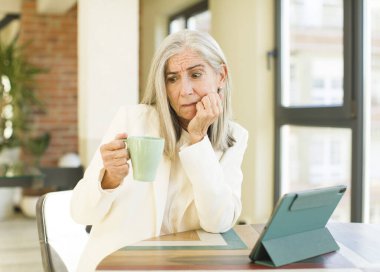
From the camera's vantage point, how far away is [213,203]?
1.52 m

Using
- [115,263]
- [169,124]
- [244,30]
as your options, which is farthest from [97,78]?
[115,263]

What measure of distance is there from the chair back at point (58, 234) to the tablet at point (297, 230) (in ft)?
1.87

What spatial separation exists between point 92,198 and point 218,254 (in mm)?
400

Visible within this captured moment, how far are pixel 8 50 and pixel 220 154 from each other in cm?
500

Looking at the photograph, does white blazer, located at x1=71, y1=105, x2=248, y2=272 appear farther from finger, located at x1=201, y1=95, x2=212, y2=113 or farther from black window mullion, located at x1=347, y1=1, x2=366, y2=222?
black window mullion, located at x1=347, y1=1, x2=366, y2=222

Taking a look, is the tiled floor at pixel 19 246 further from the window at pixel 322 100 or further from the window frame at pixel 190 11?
→ the window frame at pixel 190 11

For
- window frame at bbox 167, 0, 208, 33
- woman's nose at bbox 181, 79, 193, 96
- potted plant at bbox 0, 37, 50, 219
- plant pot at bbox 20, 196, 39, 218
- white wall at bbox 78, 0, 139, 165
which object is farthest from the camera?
potted plant at bbox 0, 37, 50, 219

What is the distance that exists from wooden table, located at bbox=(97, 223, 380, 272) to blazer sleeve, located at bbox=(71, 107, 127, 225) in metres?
0.19

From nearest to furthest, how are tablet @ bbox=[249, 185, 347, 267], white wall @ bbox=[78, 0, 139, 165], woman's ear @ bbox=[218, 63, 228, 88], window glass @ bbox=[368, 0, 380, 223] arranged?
tablet @ bbox=[249, 185, 347, 267] → woman's ear @ bbox=[218, 63, 228, 88] → window glass @ bbox=[368, 0, 380, 223] → white wall @ bbox=[78, 0, 139, 165]

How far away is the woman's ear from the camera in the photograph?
5.58ft

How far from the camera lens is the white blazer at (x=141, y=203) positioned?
1504 mm

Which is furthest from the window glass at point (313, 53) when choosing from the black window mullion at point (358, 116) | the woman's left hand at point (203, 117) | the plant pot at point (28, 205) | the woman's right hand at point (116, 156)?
the plant pot at point (28, 205)

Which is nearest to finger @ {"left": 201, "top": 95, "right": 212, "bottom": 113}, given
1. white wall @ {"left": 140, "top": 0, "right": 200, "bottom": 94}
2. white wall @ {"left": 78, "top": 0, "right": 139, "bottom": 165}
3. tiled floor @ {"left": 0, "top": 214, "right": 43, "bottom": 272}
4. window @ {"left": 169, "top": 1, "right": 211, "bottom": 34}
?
tiled floor @ {"left": 0, "top": 214, "right": 43, "bottom": 272}

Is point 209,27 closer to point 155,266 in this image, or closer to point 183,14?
point 183,14
